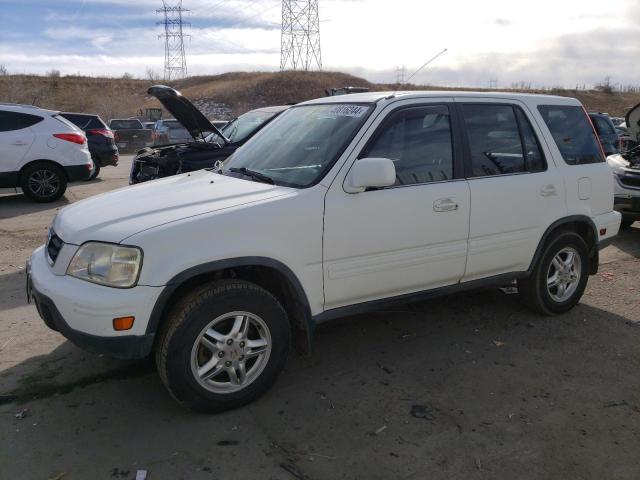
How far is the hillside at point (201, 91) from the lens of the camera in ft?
170

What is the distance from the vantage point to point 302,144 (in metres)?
3.91

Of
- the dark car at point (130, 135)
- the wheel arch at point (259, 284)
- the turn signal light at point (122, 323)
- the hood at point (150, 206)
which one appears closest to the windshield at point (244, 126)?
the hood at point (150, 206)

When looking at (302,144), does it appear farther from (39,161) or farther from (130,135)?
(130,135)

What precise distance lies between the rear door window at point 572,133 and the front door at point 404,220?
1.16 meters

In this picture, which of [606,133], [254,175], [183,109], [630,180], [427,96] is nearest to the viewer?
[254,175]

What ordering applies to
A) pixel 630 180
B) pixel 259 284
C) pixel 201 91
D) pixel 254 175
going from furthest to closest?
pixel 201 91, pixel 630 180, pixel 254 175, pixel 259 284

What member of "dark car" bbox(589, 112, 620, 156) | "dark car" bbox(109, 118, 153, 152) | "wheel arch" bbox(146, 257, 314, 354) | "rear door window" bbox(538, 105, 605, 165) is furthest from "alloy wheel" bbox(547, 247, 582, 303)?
"dark car" bbox(109, 118, 153, 152)

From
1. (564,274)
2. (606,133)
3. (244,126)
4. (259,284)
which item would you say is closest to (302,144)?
(259,284)

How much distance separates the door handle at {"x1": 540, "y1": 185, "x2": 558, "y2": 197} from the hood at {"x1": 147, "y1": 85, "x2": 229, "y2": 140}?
3.71 meters

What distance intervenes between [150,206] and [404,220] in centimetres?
162

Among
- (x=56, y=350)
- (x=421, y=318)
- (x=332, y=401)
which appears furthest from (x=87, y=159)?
(x=332, y=401)

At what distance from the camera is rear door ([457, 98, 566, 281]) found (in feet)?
13.4

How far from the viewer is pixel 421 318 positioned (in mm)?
4816

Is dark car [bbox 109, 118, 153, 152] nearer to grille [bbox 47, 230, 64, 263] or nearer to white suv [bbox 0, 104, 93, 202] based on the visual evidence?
white suv [bbox 0, 104, 93, 202]
